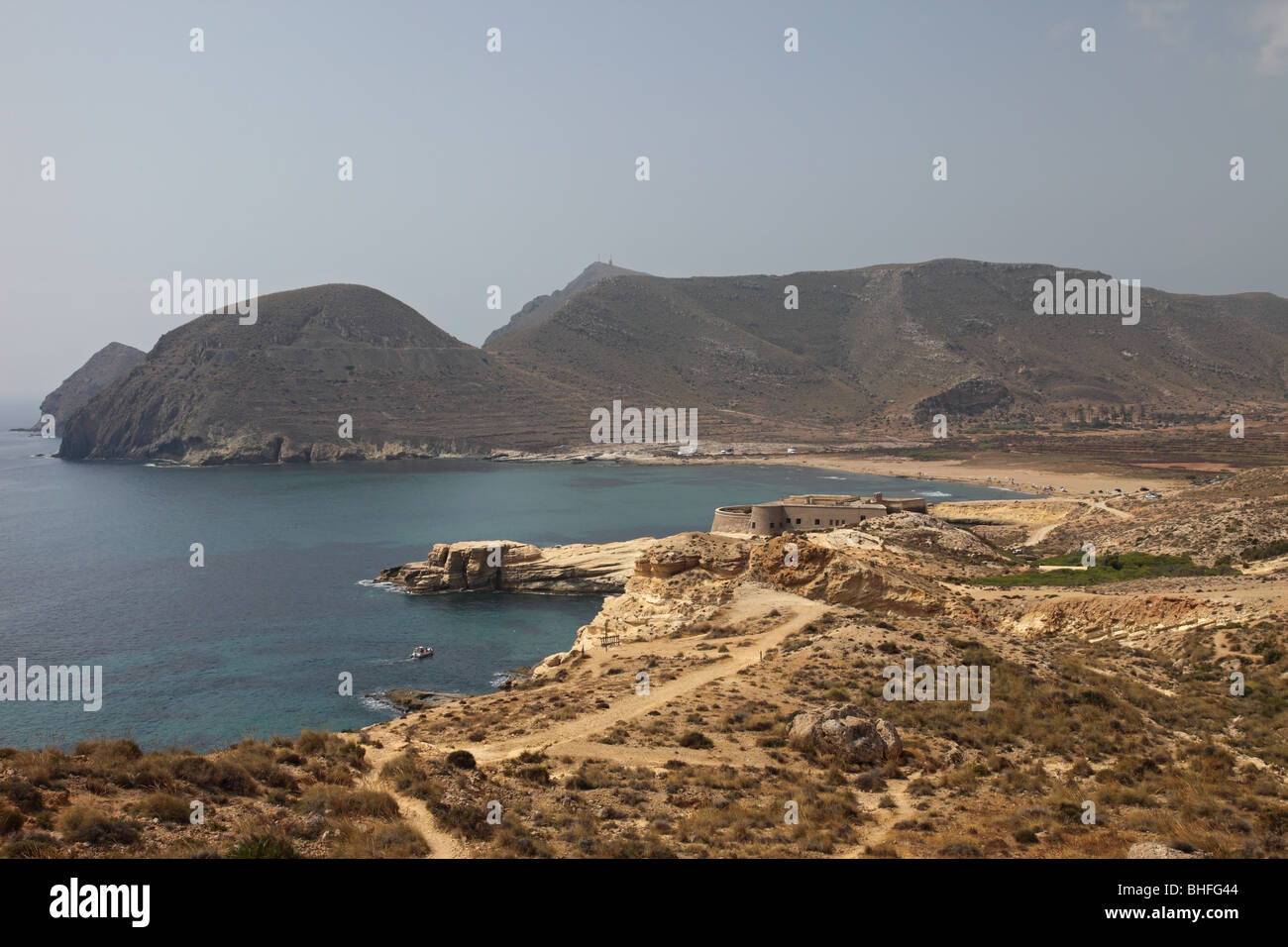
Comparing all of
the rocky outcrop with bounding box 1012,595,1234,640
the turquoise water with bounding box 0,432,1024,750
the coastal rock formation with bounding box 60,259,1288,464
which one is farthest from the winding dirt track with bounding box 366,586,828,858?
the coastal rock formation with bounding box 60,259,1288,464

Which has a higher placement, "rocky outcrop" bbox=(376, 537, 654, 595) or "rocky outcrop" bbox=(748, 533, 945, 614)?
"rocky outcrop" bbox=(748, 533, 945, 614)

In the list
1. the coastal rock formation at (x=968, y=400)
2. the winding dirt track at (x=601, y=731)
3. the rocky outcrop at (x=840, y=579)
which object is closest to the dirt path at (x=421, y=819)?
the winding dirt track at (x=601, y=731)

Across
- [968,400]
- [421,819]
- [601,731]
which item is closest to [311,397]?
[968,400]

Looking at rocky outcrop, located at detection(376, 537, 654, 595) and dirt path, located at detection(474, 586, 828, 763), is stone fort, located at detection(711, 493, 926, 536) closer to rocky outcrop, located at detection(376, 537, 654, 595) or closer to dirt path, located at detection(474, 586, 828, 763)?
rocky outcrop, located at detection(376, 537, 654, 595)
